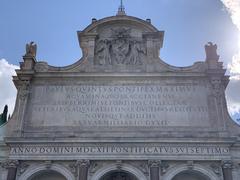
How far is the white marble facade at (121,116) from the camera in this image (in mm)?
19281

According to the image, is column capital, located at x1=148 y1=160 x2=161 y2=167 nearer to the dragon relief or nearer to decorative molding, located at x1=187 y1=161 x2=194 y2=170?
decorative molding, located at x1=187 y1=161 x2=194 y2=170

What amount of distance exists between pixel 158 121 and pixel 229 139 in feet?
Answer: 12.3

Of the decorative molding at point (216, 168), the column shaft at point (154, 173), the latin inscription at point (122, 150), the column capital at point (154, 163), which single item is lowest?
the column shaft at point (154, 173)

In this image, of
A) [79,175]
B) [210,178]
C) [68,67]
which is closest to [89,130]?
[79,175]

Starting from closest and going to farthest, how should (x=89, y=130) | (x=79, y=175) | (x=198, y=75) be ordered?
(x=79, y=175), (x=89, y=130), (x=198, y=75)

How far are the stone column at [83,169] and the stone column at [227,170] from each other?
665 centimetres

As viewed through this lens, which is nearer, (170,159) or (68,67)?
(170,159)

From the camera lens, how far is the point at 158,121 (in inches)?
818

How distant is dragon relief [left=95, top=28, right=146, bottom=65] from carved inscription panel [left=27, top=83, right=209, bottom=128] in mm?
1657

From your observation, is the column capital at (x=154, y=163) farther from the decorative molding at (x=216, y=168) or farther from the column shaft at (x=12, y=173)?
the column shaft at (x=12, y=173)

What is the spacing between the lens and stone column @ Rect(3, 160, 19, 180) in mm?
18987

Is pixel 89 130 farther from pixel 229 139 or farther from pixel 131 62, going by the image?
pixel 229 139

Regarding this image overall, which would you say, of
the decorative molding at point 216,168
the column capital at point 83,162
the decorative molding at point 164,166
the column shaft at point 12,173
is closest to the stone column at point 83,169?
the column capital at point 83,162

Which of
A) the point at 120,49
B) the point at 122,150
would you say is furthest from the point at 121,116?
the point at 120,49
